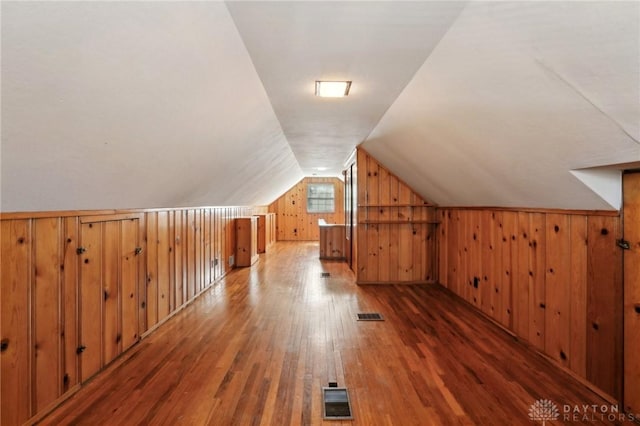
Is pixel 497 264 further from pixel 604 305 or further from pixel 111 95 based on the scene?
pixel 111 95

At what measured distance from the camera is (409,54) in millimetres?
1992

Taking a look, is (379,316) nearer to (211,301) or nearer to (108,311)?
(211,301)

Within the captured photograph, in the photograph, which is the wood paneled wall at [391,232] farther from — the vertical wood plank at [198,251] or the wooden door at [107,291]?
the wooden door at [107,291]

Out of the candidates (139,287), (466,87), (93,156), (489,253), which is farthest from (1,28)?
(489,253)

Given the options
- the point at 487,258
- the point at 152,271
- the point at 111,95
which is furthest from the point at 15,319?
the point at 487,258

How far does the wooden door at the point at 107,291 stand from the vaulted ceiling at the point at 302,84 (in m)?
0.25

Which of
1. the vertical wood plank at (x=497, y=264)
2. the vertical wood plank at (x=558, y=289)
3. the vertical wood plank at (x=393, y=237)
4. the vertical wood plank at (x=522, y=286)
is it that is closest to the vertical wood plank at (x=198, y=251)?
the vertical wood plank at (x=393, y=237)

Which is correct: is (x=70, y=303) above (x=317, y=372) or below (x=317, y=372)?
above

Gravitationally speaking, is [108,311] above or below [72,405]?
above

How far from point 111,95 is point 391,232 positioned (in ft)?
13.8

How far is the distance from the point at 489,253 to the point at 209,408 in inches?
120

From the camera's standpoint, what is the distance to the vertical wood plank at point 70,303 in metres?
2.05

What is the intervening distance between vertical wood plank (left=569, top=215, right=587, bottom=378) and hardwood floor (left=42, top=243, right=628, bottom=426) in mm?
161

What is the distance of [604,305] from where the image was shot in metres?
2.06
